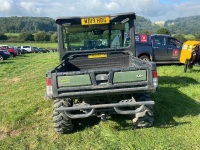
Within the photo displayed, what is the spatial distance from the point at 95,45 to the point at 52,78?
2.55m

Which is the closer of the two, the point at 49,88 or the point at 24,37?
the point at 49,88

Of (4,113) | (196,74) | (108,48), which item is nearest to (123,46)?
(108,48)

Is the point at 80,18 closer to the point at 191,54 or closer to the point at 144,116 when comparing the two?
the point at 144,116

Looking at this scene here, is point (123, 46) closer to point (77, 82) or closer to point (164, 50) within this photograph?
point (77, 82)

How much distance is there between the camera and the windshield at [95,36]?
22.2ft

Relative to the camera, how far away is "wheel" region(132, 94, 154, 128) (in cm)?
506

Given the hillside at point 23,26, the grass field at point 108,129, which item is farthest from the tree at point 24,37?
the grass field at point 108,129

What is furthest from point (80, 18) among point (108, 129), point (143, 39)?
point (143, 39)

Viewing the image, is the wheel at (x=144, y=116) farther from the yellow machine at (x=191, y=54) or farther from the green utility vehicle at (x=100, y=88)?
the yellow machine at (x=191, y=54)

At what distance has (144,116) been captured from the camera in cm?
508

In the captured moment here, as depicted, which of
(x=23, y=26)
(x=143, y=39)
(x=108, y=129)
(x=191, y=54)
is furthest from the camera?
(x=23, y=26)

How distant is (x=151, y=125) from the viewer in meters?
5.29

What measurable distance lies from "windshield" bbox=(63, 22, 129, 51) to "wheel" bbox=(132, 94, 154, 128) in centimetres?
204

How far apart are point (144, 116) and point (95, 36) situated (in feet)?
8.95
